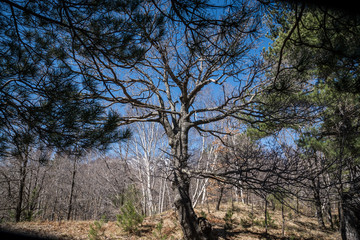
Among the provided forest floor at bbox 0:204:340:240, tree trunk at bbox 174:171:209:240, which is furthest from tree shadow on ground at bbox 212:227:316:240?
tree trunk at bbox 174:171:209:240

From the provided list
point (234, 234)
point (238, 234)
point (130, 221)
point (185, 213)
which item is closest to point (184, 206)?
point (185, 213)

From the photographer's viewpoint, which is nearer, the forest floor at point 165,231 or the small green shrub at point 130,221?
the forest floor at point 165,231

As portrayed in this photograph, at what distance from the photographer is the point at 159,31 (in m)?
2.77

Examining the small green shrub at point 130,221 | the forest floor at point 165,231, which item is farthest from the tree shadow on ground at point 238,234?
the small green shrub at point 130,221

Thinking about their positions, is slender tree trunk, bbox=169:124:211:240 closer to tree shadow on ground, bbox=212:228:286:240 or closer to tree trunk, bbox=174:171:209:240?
tree trunk, bbox=174:171:209:240

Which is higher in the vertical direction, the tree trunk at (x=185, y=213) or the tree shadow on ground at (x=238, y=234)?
the tree trunk at (x=185, y=213)

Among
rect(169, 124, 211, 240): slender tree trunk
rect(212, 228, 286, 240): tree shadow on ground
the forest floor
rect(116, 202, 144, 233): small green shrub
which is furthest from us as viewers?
rect(212, 228, 286, 240): tree shadow on ground

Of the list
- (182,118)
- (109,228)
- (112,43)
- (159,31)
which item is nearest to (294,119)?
(182,118)

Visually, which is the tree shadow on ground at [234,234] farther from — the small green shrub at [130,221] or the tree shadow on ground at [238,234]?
the small green shrub at [130,221]

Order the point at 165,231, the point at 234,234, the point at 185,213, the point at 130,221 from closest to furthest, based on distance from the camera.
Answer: the point at 185,213
the point at 130,221
the point at 165,231
the point at 234,234

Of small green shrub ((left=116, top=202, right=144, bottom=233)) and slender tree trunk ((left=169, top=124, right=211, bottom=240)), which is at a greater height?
slender tree trunk ((left=169, top=124, right=211, bottom=240))

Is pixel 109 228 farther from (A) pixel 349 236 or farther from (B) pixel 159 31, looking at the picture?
(A) pixel 349 236

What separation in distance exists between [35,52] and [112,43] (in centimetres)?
96

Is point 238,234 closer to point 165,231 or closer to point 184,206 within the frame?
point 165,231
